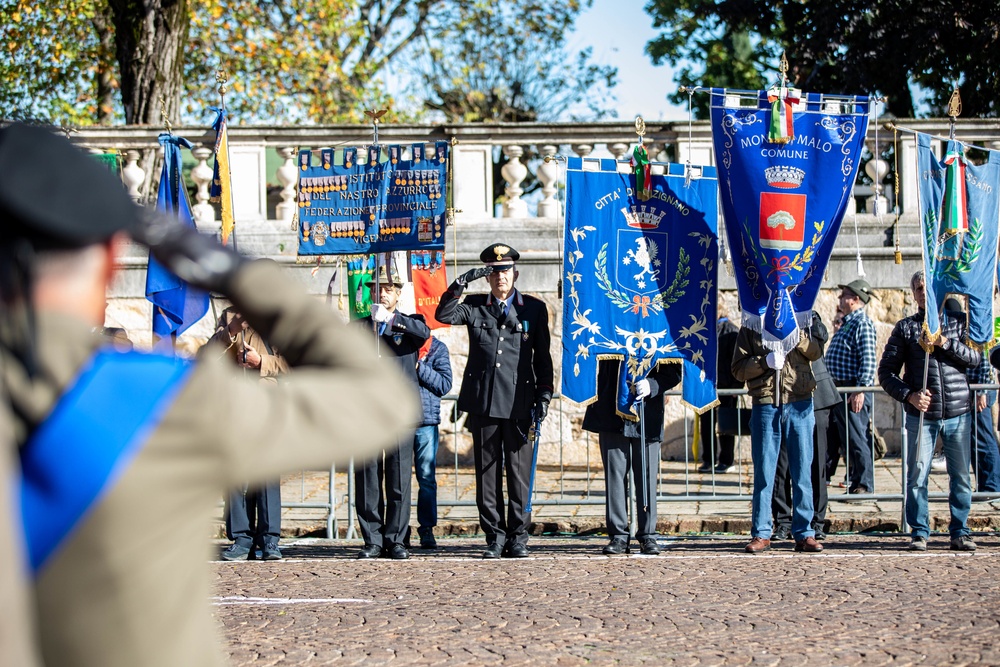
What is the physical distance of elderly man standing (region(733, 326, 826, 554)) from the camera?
30.0 ft

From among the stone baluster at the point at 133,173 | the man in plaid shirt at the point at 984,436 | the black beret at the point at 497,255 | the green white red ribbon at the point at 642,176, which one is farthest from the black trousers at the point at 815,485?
the stone baluster at the point at 133,173

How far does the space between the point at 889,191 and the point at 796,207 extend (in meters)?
7.05

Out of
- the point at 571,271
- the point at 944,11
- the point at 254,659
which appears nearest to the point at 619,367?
the point at 571,271

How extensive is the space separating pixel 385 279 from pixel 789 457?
3298 mm

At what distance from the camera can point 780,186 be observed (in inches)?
376

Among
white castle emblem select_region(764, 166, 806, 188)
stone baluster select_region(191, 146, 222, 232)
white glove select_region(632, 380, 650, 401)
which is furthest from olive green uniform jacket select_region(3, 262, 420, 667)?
stone baluster select_region(191, 146, 222, 232)

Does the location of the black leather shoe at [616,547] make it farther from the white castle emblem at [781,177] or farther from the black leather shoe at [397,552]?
the white castle emblem at [781,177]

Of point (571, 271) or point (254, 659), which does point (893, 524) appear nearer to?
point (571, 271)

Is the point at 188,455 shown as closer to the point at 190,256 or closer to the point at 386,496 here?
the point at 190,256

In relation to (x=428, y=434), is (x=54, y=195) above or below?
above

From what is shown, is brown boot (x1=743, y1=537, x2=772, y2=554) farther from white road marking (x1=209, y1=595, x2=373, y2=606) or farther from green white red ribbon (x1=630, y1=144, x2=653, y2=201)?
white road marking (x1=209, y1=595, x2=373, y2=606)

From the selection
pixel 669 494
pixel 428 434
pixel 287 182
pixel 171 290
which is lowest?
pixel 669 494

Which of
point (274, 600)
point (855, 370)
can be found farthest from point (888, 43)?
point (274, 600)

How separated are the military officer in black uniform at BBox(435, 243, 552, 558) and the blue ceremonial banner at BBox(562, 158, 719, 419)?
0.36 metres
